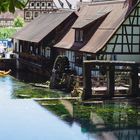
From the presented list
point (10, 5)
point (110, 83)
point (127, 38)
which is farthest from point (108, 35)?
point (10, 5)

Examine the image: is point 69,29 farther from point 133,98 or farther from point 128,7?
point 133,98

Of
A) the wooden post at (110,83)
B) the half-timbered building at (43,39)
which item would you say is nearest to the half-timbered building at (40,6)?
the half-timbered building at (43,39)

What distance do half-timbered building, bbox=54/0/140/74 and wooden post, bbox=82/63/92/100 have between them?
9.19m

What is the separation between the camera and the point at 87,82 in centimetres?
2341

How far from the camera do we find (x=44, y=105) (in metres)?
24.6

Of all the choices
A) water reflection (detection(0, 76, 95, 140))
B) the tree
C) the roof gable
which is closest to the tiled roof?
the roof gable

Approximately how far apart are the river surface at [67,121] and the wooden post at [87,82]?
0.61 metres

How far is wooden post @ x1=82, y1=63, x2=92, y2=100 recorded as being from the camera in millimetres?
23031

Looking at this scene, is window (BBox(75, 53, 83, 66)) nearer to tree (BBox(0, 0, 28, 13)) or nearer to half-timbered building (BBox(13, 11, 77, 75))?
half-timbered building (BBox(13, 11, 77, 75))

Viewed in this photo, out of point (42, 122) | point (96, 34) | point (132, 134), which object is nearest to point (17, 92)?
point (96, 34)

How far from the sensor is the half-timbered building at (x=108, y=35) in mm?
33594

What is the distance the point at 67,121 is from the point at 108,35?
14398 millimetres

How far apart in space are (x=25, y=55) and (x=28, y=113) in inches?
1145

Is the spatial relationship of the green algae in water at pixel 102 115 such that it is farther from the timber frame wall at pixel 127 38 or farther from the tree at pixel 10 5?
the tree at pixel 10 5
